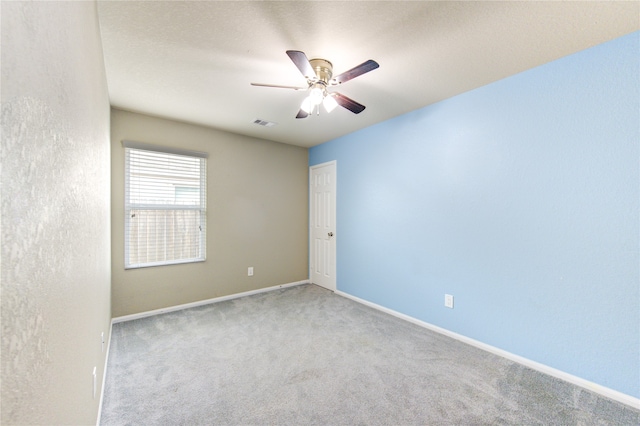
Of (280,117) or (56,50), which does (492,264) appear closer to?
(280,117)

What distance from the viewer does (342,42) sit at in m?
1.93

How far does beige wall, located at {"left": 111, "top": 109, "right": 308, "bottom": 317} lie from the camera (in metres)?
3.17

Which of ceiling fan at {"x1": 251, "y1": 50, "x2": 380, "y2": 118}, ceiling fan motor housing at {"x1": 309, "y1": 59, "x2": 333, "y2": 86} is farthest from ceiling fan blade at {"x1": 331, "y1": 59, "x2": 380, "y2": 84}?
ceiling fan motor housing at {"x1": 309, "y1": 59, "x2": 333, "y2": 86}

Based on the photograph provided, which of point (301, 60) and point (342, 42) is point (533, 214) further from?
point (301, 60)

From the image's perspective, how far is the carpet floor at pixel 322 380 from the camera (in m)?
1.73

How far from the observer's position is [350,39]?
1.90 metres

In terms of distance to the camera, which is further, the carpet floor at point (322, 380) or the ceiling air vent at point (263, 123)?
the ceiling air vent at point (263, 123)

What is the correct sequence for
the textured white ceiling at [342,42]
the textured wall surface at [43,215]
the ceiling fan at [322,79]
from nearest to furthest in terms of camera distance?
the textured wall surface at [43,215] → the textured white ceiling at [342,42] → the ceiling fan at [322,79]

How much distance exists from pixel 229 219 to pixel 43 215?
3394 millimetres

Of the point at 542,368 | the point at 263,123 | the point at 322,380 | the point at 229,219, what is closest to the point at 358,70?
the point at 263,123

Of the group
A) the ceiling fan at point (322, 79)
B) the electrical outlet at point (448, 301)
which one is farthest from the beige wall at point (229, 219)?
the electrical outlet at point (448, 301)

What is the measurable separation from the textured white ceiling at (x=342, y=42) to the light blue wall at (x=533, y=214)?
0.96 ft

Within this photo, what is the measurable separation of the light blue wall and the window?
256 centimetres

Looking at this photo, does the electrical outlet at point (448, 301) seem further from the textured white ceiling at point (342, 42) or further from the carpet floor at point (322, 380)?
the textured white ceiling at point (342, 42)
